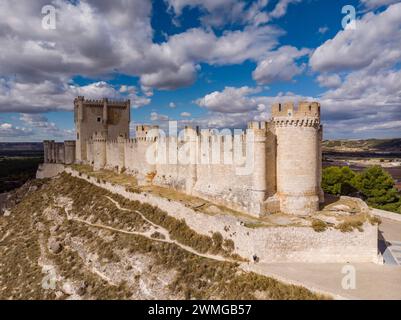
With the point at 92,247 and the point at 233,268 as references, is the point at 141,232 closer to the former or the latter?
the point at 92,247

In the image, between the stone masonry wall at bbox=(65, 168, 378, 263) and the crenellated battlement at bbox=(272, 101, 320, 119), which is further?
the crenellated battlement at bbox=(272, 101, 320, 119)

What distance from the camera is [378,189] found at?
33.3 m

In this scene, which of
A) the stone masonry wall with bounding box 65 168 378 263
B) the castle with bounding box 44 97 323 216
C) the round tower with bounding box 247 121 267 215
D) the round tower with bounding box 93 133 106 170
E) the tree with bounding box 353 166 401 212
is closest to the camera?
the stone masonry wall with bounding box 65 168 378 263

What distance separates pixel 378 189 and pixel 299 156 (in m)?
18.1

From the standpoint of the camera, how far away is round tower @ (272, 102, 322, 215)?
20.5 m

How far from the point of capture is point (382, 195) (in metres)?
33.1

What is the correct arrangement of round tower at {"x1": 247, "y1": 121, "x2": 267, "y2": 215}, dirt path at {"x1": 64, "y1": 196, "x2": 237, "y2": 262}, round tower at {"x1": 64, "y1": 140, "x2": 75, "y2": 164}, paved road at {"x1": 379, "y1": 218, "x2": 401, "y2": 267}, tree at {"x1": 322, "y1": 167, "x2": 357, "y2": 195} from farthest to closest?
1. round tower at {"x1": 64, "y1": 140, "x2": 75, "y2": 164}
2. tree at {"x1": 322, "y1": 167, "x2": 357, "y2": 195}
3. round tower at {"x1": 247, "y1": 121, "x2": 267, "y2": 215}
4. dirt path at {"x1": 64, "y1": 196, "x2": 237, "y2": 262}
5. paved road at {"x1": 379, "y1": 218, "x2": 401, "y2": 267}

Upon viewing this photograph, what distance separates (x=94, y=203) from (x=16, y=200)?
57.5 feet

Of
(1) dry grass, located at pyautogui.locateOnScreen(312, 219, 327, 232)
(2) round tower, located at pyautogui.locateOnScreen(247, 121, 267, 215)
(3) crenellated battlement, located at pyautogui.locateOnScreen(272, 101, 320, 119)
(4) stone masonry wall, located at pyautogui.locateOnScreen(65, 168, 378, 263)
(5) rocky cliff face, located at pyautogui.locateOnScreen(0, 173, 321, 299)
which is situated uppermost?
(3) crenellated battlement, located at pyautogui.locateOnScreen(272, 101, 320, 119)

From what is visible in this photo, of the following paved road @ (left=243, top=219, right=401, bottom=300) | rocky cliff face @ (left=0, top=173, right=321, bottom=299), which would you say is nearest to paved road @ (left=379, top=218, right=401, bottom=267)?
paved road @ (left=243, top=219, right=401, bottom=300)

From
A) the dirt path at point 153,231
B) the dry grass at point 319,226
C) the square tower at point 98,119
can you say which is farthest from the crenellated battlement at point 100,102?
the dry grass at point 319,226

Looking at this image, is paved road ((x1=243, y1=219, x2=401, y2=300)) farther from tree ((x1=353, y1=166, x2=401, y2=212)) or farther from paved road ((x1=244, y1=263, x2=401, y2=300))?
tree ((x1=353, y1=166, x2=401, y2=212))

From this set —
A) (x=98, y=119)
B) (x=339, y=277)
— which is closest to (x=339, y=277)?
(x=339, y=277)

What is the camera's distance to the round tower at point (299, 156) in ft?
67.2
